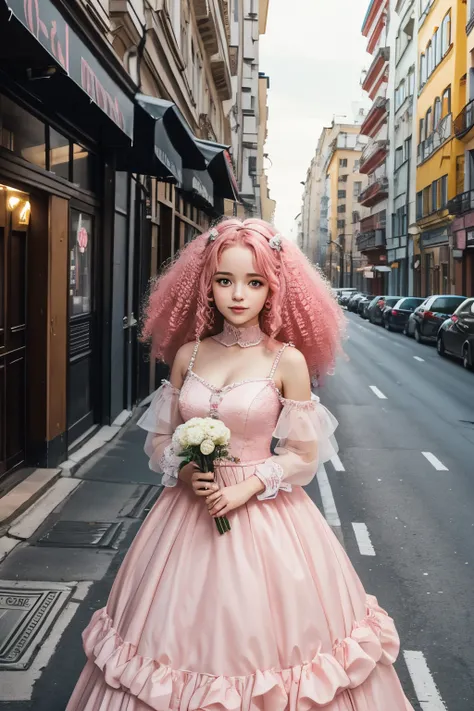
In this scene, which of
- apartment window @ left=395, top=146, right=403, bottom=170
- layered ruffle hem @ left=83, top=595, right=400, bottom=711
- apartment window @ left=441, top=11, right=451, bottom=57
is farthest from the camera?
apartment window @ left=395, top=146, right=403, bottom=170

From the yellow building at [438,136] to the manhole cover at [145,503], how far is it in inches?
1278

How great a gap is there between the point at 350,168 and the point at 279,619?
110 m

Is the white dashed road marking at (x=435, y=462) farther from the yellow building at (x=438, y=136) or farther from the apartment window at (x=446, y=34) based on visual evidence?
the apartment window at (x=446, y=34)

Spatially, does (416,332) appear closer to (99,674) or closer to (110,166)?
(110,166)

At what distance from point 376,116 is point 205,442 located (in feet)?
210

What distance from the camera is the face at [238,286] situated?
3.08 meters

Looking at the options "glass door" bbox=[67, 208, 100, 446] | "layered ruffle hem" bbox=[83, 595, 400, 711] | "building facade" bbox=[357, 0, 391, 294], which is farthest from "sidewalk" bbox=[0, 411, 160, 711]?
"building facade" bbox=[357, 0, 391, 294]

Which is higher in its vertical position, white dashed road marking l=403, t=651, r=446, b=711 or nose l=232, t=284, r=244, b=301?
nose l=232, t=284, r=244, b=301

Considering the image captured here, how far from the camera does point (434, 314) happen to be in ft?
83.9

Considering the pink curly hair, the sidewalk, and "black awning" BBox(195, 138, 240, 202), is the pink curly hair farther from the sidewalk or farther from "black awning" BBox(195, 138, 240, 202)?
"black awning" BBox(195, 138, 240, 202)

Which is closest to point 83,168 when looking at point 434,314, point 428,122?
point 434,314

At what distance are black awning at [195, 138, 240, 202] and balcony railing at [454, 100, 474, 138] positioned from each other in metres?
20.4

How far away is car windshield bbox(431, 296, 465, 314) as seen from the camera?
2524 centimetres

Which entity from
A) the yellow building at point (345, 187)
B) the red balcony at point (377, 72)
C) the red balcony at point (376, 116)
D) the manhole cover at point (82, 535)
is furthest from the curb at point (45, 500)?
the yellow building at point (345, 187)
